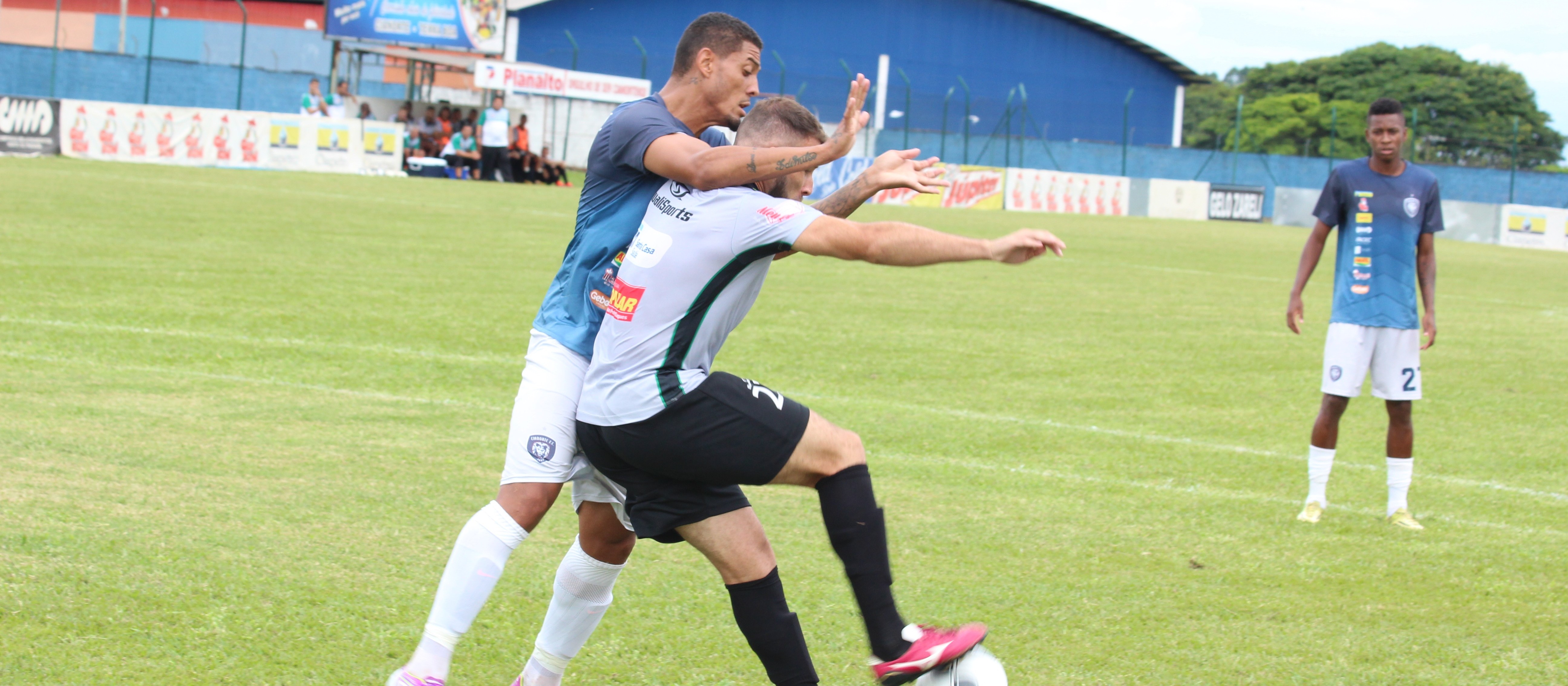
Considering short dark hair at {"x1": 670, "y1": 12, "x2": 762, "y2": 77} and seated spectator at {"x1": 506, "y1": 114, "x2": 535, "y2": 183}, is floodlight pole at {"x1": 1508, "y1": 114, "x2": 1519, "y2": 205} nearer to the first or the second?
seated spectator at {"x1": 506, "y1": 114, "x2": 535, "y2": 183}

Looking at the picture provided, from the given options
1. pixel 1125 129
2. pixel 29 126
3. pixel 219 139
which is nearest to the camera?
pixel 29 126

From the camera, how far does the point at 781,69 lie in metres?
53.2

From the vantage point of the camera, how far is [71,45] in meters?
59.2

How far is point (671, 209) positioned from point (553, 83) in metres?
35.9

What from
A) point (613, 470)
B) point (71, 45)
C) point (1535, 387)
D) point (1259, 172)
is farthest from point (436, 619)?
point (71, 45)

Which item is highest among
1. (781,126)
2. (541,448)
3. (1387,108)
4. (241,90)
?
(241,90)

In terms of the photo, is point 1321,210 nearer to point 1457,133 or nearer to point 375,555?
point 375,555

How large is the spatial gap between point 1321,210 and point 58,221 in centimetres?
1330

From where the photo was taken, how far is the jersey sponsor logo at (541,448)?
→ 143 inches

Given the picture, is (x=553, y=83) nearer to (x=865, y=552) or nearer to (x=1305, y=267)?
(x=1305, y=267)

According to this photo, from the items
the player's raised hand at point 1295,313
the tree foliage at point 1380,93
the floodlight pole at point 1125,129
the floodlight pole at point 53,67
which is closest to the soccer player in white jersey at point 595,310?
the player's raised hand at point 1295,313

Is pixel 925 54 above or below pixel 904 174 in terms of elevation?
above

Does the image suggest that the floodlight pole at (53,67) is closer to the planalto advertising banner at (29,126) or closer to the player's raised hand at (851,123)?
the planalto advertising banner at (29,126)

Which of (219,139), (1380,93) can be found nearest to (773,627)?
(219,139)
